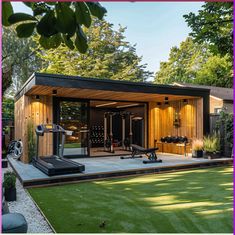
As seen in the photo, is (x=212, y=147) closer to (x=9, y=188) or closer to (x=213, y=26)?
(x=213, y=26)

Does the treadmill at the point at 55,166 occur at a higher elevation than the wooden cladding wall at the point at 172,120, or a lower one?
lower

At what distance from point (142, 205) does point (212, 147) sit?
21.2 ft

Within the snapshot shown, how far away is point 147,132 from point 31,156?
5.75 meters

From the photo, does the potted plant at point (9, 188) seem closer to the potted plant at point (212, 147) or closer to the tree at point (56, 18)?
the tree at point (56, 18)

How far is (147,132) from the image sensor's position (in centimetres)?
1296

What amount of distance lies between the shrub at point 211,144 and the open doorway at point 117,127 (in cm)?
315

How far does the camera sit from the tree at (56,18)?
46.3 inches

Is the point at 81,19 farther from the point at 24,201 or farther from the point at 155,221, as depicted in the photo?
the point at 24,201

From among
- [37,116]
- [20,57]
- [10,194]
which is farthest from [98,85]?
[20,57]

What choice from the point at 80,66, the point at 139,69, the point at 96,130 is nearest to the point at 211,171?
the point at 96,130

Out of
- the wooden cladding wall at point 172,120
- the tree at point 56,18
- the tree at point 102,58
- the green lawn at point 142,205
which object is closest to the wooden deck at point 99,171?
the green lawn at point 142,205

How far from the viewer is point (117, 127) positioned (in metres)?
16.2

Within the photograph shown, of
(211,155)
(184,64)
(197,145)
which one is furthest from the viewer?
(184,64)

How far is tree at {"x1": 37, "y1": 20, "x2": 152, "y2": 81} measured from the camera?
20.8m
